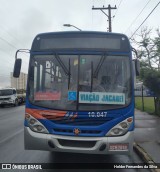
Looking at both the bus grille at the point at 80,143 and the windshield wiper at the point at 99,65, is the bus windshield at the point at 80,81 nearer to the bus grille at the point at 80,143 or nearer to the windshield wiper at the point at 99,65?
the windshield wiper at the point at 99,65

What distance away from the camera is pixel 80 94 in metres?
7.59

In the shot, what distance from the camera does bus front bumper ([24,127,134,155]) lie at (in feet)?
23.9

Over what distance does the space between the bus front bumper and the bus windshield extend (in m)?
0.66

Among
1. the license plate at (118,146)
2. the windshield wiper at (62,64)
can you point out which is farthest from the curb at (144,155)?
the windshield wiper at (62,64)

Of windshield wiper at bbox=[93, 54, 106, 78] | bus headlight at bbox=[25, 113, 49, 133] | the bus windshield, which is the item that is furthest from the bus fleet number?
bus headlight at bbox=[25, 113, 49, 133]

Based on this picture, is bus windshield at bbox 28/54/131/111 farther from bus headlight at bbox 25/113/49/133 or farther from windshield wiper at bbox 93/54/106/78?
bus headlight at bbox 25/113/49/133

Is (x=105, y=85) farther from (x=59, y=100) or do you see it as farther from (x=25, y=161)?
(x=25, y=161)

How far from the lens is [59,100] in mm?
7648

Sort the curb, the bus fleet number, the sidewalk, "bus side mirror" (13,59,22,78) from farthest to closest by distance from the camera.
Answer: the sidewalk, "bus side mirror" (13,59,22,78), the curb, the bus fleet number

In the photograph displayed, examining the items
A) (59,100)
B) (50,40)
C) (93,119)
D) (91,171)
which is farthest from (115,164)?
(50,40)

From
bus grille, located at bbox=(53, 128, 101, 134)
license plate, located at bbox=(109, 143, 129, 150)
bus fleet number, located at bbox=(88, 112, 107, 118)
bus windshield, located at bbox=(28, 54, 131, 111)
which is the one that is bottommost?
license plate, located at bbox=(109, 143, 129, 150)

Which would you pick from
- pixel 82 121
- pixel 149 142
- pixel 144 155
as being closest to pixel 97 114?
pixel 82 121

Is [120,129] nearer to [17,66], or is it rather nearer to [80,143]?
[80,143]

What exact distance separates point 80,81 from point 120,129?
139 centimetres
